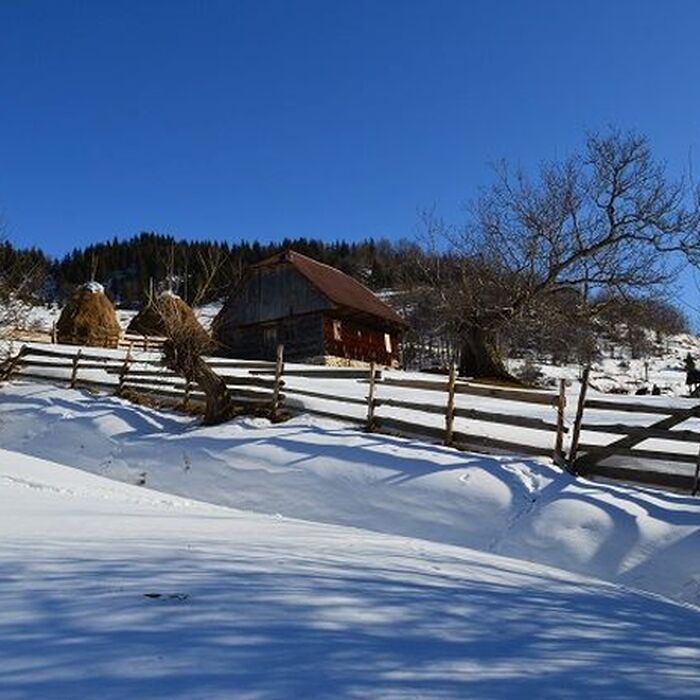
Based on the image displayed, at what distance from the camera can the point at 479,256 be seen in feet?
93.6

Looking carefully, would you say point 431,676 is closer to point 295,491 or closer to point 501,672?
point 501,672

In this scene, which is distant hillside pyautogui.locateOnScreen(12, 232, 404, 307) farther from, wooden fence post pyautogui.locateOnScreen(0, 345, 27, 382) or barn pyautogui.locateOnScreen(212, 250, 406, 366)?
wooden fence post pyautogui.locateOnScreen(0, 345, 27, 382)

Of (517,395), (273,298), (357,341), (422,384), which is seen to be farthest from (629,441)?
(273,298)

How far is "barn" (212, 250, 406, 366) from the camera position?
35.1m

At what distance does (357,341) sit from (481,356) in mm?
10700

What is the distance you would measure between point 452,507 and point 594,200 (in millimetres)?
20017

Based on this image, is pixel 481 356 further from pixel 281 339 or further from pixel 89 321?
pixel 89 321

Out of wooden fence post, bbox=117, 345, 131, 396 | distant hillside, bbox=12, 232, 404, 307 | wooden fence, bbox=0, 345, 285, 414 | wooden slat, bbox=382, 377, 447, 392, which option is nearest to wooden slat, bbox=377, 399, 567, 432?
wooden slat, bbox=382, 377, 447, 392

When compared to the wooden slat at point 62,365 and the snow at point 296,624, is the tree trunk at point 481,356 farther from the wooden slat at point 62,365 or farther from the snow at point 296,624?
the snow at point 296,624

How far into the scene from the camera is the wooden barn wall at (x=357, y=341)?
35.2 metres

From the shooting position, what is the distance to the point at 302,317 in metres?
35.9

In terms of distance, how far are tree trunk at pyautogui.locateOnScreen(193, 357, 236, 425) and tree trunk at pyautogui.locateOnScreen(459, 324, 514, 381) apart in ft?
49.0

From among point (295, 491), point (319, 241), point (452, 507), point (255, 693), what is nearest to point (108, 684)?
point (255, 693)

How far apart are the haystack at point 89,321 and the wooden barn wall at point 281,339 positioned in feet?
22.3
